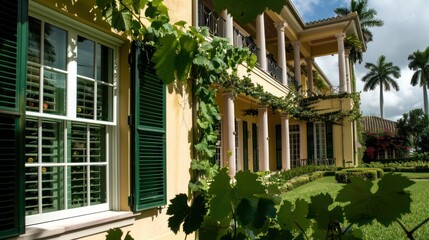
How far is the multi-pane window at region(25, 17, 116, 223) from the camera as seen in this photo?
3219mm

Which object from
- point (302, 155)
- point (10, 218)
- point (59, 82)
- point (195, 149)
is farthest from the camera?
point (302, 155)

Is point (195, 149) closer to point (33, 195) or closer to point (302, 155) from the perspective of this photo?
point (33, 195)

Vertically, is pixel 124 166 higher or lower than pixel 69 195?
higher

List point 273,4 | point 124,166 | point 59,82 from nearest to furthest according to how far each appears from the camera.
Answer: point 273,4 < point 59,82 < point 124,166

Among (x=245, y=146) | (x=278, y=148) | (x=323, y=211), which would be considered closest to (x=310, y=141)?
(x=278, y=148)

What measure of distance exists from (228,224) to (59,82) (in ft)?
9.94

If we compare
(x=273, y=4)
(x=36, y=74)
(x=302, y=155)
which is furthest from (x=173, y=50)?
(x=302, y=155)

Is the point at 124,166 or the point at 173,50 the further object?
the point at 124,166

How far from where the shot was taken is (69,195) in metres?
3.51

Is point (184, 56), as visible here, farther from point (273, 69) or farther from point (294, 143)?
point (294, 143)

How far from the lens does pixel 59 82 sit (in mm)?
3465

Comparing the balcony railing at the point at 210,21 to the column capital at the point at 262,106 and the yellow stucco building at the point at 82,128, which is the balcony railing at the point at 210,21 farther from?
the yellow stucco building at the point at 82,128

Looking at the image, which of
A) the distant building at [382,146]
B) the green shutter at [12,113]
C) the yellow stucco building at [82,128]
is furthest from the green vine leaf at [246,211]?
the distant building at [382,146]

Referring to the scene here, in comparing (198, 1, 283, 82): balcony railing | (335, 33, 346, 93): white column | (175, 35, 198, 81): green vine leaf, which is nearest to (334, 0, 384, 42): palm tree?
(335, 33, 346, 93): white column
